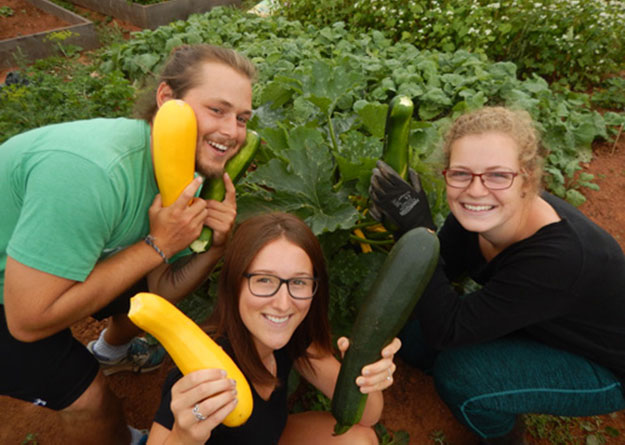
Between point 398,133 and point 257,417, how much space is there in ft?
4.30

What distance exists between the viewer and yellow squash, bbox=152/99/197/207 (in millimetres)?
1531

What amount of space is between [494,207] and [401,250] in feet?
1.55

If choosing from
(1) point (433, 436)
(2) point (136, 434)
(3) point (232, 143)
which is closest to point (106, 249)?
(3) point (232, 143)

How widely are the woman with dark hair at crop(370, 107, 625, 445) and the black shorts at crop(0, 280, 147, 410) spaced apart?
143cm

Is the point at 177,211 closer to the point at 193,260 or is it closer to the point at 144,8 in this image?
the point at 193,260

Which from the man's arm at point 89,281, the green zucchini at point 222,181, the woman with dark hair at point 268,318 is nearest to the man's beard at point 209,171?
the green zucchini at point 222,181

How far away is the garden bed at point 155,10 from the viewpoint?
7617 mm

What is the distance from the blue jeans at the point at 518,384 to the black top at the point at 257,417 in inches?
31.9

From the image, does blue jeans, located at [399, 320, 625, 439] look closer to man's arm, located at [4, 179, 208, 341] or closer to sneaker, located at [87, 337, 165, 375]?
man's arm, located at [4, 179, 208, 341]

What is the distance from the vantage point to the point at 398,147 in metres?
2.00

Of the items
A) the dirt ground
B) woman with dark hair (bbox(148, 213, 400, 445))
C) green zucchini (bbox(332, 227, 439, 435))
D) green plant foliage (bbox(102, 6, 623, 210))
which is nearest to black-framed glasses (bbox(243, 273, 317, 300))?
woman with dark hair (bbox(148, 213, 400, 445))

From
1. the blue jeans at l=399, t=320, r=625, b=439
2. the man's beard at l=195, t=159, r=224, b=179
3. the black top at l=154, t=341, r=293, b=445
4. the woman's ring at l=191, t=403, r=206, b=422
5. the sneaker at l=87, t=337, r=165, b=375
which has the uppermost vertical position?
the man's beard at l=195, t=159, r=224, b=179

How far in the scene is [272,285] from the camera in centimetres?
154

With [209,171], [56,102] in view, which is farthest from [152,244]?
[56,102]
